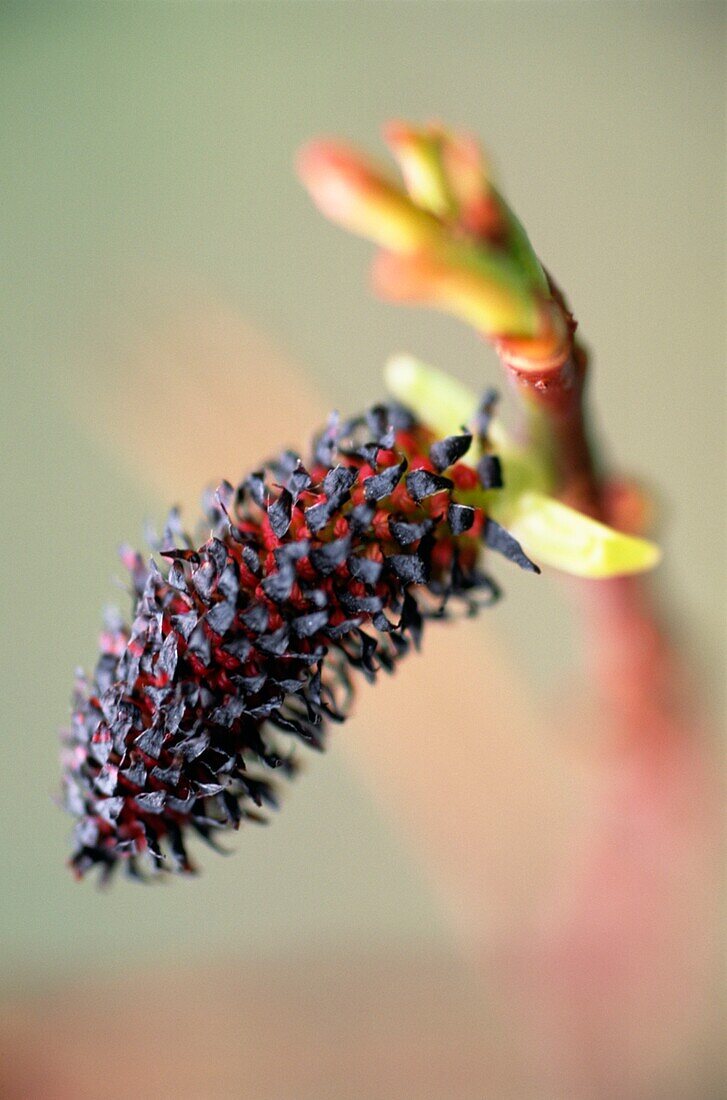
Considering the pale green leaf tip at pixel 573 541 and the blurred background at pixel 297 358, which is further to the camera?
the blurred background at pixel 297 358

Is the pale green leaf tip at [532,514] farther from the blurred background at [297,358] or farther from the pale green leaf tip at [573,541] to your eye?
the blurred background at [297,358]

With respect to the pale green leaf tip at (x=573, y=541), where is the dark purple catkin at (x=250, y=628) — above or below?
above

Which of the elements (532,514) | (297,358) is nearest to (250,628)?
(532,514)

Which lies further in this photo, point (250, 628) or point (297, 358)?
point (297, 358)

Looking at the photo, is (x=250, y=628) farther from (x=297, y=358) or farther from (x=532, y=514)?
(x=297, y=358)

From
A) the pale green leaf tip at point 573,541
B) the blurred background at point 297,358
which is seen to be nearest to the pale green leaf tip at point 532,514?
the pale green leaf tip at point 573,541

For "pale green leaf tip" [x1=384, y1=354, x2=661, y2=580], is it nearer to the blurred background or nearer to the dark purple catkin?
the dark purple catkin

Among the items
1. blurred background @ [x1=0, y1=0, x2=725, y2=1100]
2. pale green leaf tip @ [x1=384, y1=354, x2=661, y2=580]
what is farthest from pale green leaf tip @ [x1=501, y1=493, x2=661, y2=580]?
blurred background @ [x1=0, y1=0, x2=725, y2=1100]
